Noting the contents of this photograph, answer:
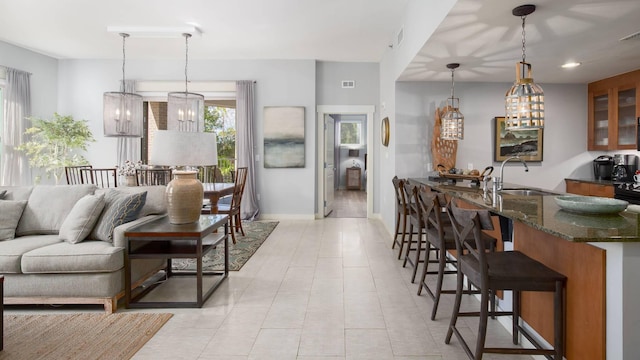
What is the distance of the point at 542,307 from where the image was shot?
224 cm

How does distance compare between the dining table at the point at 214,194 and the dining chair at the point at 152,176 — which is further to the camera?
the dining chair at the point at 152,176

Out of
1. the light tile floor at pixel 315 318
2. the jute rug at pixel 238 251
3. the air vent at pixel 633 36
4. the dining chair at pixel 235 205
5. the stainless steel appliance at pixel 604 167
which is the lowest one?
the light tile floor at pixel 315 318

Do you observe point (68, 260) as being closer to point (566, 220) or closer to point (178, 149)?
point (178, 149)

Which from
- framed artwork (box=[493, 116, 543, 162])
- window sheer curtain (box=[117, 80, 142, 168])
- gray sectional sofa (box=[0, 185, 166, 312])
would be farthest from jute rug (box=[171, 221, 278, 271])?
framed artwork (box=[493, 116, 543, 162])

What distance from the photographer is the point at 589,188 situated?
5113 mm

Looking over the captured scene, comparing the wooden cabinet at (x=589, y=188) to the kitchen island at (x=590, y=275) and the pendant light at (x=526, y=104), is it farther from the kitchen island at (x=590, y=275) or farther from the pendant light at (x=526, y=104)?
the kitchen island at (x=590, y=275)

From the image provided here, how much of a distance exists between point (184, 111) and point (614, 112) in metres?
5.62

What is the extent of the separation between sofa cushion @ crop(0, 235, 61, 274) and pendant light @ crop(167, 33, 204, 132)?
7.52 ft

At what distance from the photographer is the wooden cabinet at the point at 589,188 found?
15.8ft

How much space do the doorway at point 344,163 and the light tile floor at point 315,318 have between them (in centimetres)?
314

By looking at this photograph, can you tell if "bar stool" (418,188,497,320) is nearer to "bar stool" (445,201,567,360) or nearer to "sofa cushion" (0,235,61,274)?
"bar stool" (445,201,567,360)

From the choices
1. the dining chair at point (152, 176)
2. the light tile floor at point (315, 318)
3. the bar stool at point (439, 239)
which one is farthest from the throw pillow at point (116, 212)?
the bar stool at point (439, 239)

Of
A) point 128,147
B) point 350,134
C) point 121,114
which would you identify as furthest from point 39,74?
point 350,134

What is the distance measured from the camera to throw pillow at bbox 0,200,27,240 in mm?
3266
